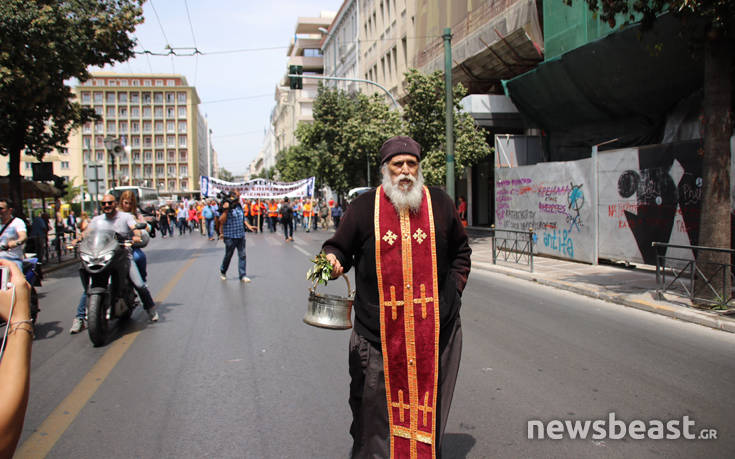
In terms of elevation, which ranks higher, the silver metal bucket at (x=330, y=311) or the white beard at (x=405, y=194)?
the white beard at (x=405, y=194)

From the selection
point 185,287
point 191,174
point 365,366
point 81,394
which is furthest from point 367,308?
point 191,174

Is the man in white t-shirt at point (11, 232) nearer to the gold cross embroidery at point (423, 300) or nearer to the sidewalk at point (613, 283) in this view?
the gold cross embroidery at point (423, 300)

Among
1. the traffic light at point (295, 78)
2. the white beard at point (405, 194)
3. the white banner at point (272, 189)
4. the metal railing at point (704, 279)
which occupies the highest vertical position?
the traffic light at point (295, 78)

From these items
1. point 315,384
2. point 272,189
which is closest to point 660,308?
point 315,384

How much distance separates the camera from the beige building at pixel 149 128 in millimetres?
116438

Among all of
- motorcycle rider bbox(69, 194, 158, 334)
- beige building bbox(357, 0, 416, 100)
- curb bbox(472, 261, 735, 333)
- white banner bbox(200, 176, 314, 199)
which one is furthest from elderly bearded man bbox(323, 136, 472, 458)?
beige building bbox(357, 0, 416, 100)

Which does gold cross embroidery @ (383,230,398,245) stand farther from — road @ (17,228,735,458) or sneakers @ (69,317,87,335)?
sneakers @ (69,317,87,335)

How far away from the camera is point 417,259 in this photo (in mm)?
2922

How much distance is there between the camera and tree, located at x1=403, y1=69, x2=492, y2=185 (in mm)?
21188

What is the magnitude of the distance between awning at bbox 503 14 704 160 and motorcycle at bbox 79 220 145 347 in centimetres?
1126

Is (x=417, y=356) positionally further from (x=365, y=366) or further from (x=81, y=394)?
(x=81, y=394)

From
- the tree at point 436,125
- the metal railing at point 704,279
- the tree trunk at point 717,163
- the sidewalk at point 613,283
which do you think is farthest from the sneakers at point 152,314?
the tree at point 436,125

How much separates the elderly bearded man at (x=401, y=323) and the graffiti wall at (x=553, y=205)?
11023mm

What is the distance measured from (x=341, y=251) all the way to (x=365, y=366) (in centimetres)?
61
